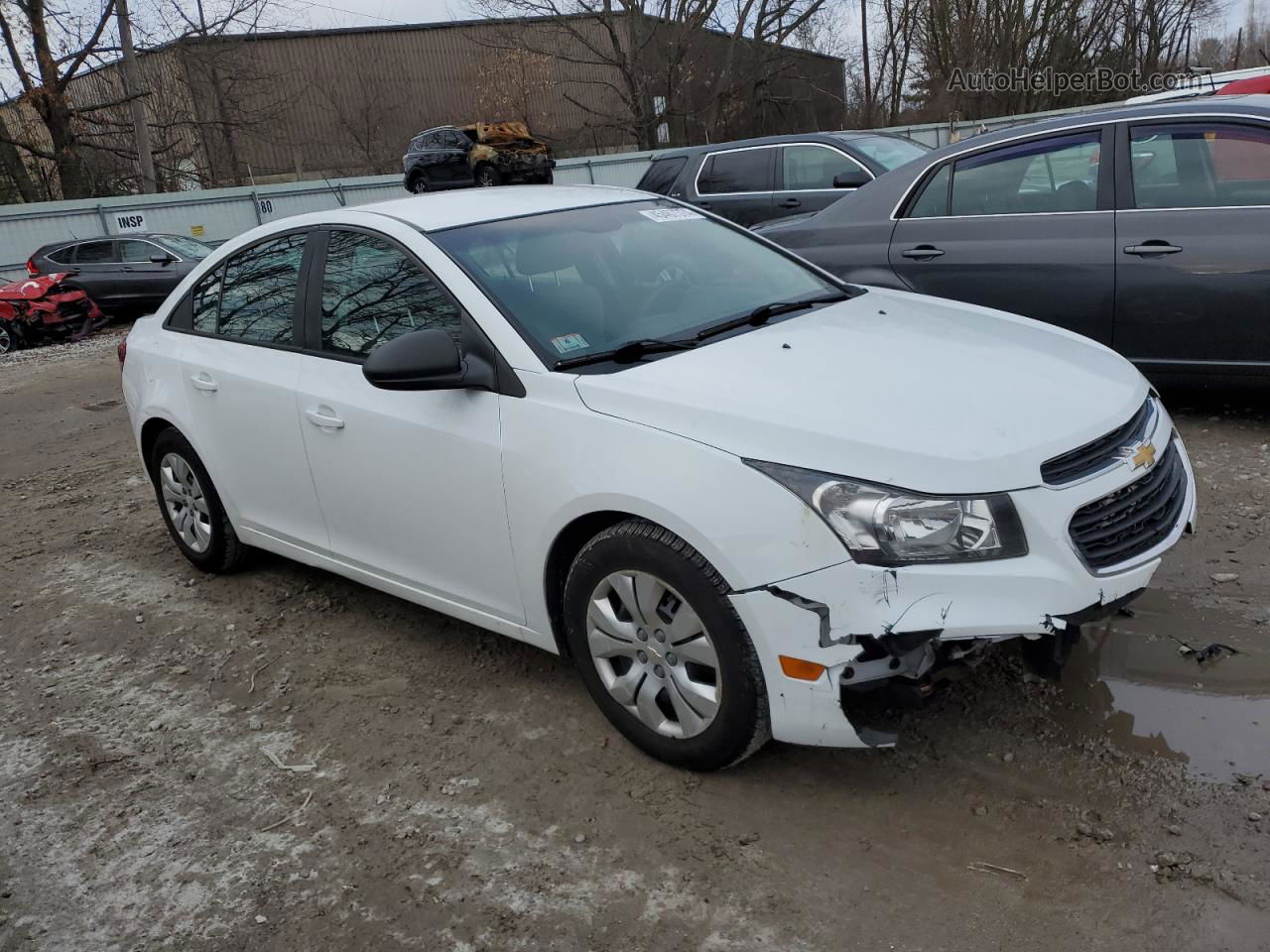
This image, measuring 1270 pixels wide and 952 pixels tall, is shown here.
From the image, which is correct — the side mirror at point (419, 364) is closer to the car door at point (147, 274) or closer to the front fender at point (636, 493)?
the front fender at point (636, 493)

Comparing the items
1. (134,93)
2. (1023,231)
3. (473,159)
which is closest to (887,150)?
(1023,231)

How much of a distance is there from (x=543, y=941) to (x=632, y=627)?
2.78 feet

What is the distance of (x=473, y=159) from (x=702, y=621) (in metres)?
24.5

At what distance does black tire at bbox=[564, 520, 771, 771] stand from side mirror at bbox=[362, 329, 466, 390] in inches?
27.0

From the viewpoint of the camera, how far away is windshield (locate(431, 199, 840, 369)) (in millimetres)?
3393

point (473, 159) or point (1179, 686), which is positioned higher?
point (473, 159)

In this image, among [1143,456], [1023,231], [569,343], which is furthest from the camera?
[1023,231]

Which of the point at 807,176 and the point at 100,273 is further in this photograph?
the point at 100,273

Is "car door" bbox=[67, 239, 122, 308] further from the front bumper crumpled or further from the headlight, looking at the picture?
the headlight

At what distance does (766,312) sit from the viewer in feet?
11.9

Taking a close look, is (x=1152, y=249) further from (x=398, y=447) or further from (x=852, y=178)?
(x=852, y=178)

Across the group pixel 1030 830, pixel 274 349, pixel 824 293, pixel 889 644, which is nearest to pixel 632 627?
pixel 889 644

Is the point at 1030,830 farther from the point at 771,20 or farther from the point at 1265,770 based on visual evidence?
the point at 771,20

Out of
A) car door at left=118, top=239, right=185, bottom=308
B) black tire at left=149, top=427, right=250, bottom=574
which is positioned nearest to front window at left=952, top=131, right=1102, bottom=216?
black tire at left=149, top=427, right=250, bottom=574
